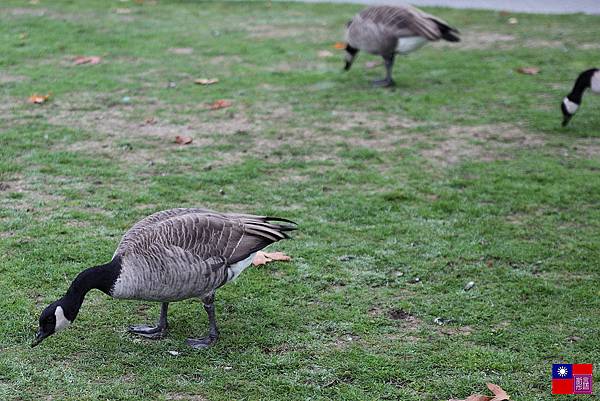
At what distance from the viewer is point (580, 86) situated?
8852mm

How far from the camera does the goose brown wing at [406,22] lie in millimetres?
9734

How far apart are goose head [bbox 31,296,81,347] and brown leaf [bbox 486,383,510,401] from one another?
2.21 m

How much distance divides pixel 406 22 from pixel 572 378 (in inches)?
241

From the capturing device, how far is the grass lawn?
15.2ft

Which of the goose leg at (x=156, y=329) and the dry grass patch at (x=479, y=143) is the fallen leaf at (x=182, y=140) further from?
the goose leg at (x=156, y=329)

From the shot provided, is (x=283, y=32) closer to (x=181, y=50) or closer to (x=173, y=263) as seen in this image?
(x=181, y=50)

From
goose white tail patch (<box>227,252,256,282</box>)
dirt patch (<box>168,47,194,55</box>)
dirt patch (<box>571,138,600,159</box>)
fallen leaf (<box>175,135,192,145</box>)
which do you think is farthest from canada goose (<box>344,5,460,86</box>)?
goose white tail patch (<box>227,252,256,282</box>)

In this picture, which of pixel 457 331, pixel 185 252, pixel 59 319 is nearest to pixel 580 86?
pixel 457 331

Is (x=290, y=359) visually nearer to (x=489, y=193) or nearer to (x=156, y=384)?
(x=156, y=384)

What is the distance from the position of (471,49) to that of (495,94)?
214cm

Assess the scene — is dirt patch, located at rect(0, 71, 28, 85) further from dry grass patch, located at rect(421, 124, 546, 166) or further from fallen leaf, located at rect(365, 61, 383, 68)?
dry grass patch, located at rect(421, 124, 546, 166)

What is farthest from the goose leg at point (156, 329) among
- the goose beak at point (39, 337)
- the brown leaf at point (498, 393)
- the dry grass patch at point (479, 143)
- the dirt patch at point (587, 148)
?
the dirt patch at point (587, 148)

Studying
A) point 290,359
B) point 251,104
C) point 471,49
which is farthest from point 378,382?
point 471,49

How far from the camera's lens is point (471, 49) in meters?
11.8
